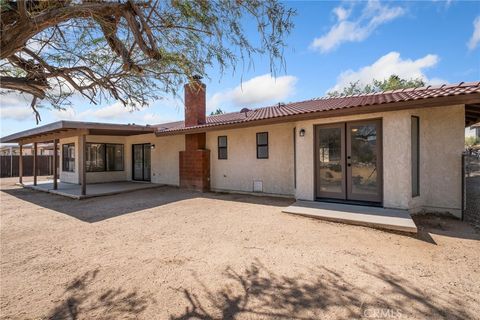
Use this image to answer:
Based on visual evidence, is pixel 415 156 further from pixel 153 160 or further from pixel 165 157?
pixel 153 160

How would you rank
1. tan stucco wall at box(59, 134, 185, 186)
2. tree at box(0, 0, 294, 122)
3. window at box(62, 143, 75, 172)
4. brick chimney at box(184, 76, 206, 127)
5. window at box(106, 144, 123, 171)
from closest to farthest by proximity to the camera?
tree at box(0, 0, 294, 122) → brick chimney at box(184, 76, 206, 127) → tan stucco wall at box(59, 134, 185, 186) → window at box(62, 143, 75, 172) → window at box(106, 144, 123, 171)

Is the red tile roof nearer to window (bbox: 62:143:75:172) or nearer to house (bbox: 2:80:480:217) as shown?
house (bbox: 2:80:480:217)

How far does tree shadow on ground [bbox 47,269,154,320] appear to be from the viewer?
113 inches

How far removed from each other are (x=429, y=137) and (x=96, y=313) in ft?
26.5

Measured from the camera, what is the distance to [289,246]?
15.4 feet

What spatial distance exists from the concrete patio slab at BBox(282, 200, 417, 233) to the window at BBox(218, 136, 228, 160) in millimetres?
4889

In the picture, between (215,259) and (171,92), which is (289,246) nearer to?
(215,259)

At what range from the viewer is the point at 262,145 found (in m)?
10.3

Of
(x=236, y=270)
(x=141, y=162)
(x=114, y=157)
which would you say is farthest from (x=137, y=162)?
(x=236, y=270)

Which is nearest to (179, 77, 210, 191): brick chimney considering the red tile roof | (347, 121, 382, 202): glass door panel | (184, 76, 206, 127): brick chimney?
(184, 76, 206, 127): brick chimney

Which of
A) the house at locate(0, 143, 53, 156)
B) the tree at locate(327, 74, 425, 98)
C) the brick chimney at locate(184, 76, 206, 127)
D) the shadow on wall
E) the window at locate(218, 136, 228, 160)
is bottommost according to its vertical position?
the shadow on wall

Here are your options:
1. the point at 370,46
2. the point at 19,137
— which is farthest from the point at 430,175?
the point at 19,137

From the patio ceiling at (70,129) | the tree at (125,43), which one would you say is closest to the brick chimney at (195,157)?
the patio ceiling at (70,129)

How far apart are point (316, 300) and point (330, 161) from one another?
206 inches
